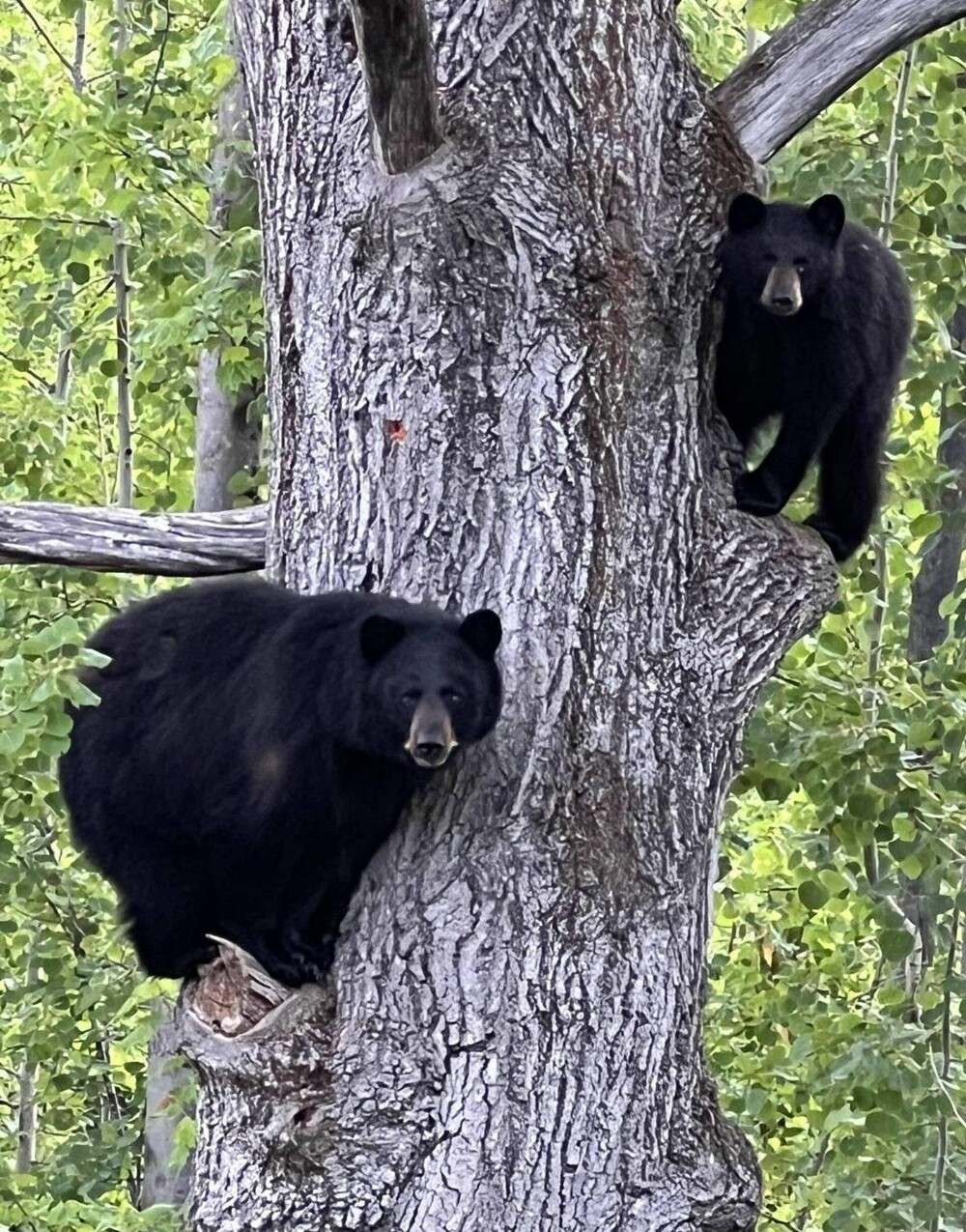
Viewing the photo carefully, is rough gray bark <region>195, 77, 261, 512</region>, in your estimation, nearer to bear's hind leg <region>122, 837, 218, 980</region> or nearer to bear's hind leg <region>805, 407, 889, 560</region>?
bear's hind leg <region>805, 407, 889, 560</region>

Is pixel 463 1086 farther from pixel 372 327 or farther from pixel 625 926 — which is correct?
pixel 372 327

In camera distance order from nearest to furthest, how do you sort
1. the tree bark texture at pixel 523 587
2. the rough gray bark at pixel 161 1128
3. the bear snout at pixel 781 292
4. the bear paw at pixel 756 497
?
the tree bark texture at pixel 523 587
the bear paw at pixel 756 497
the bear snout at pixel 781 292
the rough gray bark at pixel 161 1128

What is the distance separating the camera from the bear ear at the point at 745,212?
15.3ft

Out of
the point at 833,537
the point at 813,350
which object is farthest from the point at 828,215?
the point at 833,537

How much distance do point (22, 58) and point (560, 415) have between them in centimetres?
898

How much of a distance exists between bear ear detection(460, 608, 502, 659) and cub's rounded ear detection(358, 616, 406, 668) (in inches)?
6.9

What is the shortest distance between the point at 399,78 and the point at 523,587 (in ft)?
Result: 3.65

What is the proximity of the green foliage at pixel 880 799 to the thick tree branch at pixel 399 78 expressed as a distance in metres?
3.22

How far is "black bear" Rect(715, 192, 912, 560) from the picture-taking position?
486 cm

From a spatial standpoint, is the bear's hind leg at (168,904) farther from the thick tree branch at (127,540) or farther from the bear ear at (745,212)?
the bear ear at (745,212)

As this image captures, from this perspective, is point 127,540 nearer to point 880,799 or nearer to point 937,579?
Result: point 880,799

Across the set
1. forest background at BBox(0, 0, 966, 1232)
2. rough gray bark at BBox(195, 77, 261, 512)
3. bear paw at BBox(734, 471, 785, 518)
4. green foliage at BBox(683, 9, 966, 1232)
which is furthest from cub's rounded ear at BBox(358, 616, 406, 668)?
rough gray bark at BBox(195, 77, 261, 512)

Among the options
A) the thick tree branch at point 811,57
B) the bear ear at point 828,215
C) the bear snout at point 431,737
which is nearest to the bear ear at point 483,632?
the bear snout at point 431,737

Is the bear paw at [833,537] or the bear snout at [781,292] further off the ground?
the bear snout at [781,292]
